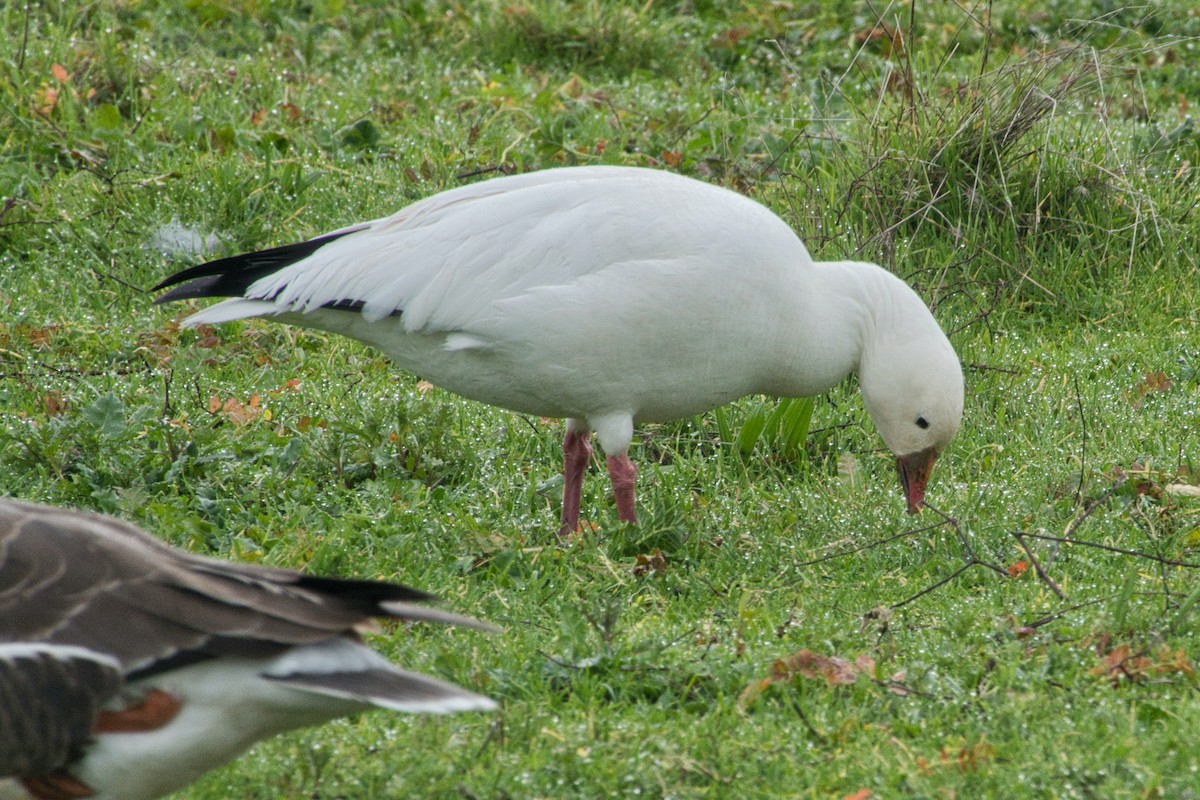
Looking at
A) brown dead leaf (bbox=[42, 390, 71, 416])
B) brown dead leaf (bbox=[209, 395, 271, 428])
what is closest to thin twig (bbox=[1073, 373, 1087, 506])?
brown dead leaf (bbox=[209, 395, 271, 428])

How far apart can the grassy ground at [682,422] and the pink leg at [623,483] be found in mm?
101

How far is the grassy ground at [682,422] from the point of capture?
3523 millimetres

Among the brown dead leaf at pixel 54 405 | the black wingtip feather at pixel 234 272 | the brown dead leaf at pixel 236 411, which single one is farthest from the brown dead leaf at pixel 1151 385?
the brown dead leaf at pixel 54 405

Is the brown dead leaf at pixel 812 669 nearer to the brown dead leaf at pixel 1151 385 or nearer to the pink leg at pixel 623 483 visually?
the pink leg at pixel 623 483

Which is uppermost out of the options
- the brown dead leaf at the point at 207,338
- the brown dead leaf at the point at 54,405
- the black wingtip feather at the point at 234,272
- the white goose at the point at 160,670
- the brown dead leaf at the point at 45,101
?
the brown dead leaf at the point at 45,101

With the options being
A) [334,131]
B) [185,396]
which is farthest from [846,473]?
[334,131]

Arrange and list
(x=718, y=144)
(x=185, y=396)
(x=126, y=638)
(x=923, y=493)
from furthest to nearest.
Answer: (x=718, y=144)
(x=185, y=396)
(x=923, y=493)
(x=126, y=638)

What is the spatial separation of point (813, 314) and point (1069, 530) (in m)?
1.05

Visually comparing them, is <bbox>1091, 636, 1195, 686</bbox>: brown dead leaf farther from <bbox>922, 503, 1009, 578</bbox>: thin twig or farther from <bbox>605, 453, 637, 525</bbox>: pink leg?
<bbox>605, 453, 637, 525</bbox>: pink leg

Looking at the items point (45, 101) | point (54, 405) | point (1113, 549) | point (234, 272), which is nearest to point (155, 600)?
point (234, 272)

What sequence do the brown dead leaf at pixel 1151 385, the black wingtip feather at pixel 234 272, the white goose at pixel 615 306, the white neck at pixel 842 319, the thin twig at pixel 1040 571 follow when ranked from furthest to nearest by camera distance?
the brown dead leaf at pixel 1151 385 → the black wingtip feather at pixel 234 272 → the white neck at pixel 842 319 → the white goose at pixel 615 306 → the thin twig at pixel 1040 571

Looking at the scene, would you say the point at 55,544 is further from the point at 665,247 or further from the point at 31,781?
the point at 665,247

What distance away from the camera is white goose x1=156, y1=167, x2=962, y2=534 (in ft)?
14.9

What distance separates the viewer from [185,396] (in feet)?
18.8
